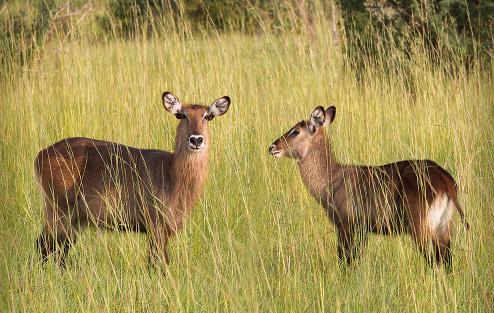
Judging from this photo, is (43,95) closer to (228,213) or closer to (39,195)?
(39,195)

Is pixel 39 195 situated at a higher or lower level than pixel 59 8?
lower

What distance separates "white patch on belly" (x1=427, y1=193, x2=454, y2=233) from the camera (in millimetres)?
5062

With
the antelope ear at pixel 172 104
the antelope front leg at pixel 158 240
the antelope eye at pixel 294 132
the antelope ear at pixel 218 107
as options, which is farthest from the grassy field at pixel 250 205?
the antelope ear at pixel 172 104

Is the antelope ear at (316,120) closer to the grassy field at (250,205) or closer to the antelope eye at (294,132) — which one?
the antelope eye at (294,132)

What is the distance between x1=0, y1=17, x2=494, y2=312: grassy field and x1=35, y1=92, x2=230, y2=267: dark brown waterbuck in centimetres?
14

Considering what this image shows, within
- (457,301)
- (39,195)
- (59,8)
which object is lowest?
(457,301)

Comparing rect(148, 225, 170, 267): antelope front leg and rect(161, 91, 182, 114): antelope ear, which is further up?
rect(161, 91, 182, 114): antelope ear

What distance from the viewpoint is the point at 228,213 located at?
17.9 ft

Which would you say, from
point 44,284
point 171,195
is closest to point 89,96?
point 171,195

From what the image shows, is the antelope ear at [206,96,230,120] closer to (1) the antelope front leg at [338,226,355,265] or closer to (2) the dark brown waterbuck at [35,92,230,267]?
(2) the dark brown waterbuck at [35,92,230,267]

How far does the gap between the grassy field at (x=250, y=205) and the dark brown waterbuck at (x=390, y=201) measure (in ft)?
0.29

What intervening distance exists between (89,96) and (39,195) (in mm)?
2462

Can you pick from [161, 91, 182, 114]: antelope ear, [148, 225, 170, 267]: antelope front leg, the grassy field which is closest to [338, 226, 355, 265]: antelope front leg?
the grassy field

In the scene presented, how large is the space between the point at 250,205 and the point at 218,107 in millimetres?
647
